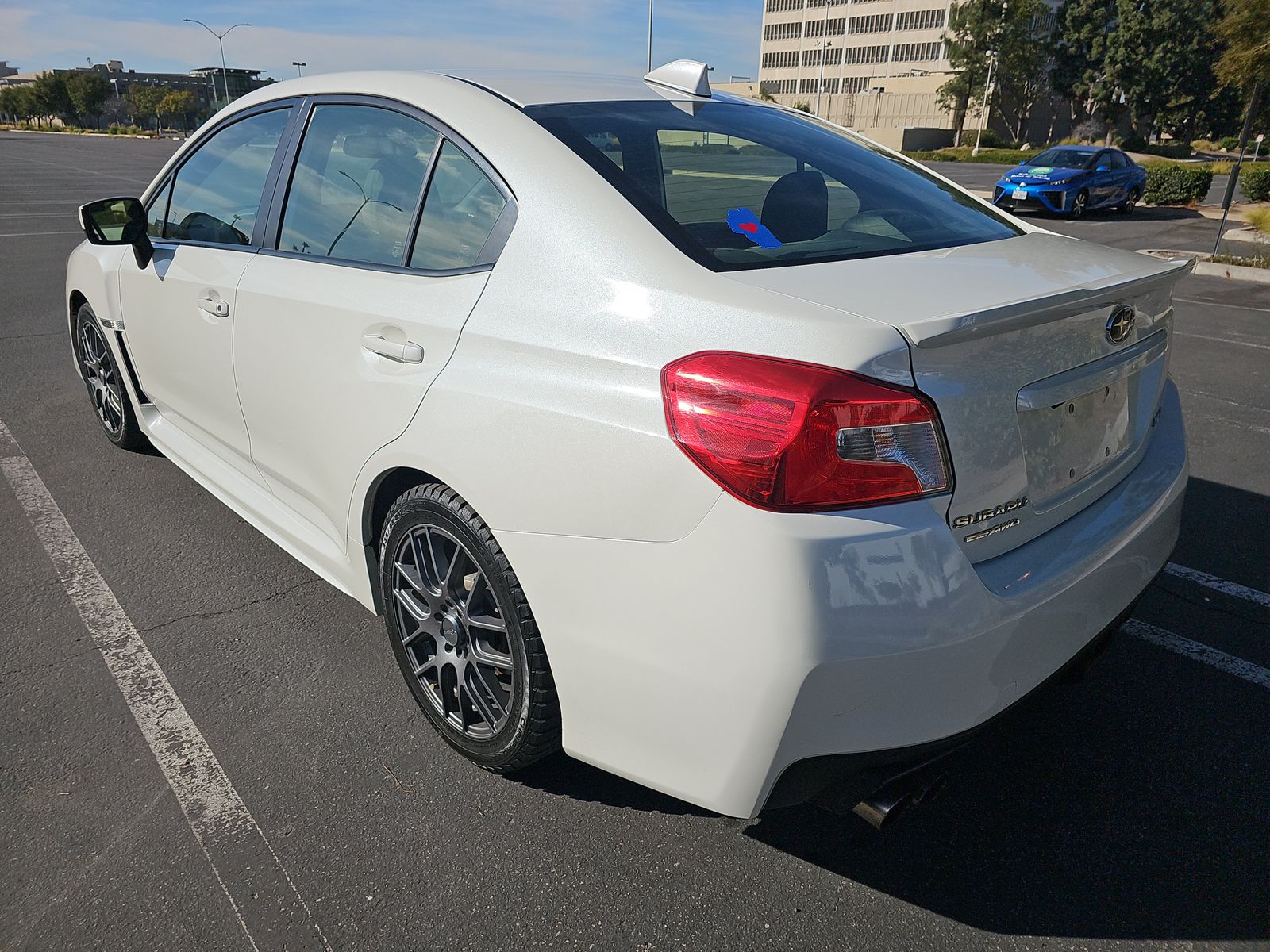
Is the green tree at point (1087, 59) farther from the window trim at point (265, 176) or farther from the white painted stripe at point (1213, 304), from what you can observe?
the window trim at point (265, 176)

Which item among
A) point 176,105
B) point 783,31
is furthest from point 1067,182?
point 783,31

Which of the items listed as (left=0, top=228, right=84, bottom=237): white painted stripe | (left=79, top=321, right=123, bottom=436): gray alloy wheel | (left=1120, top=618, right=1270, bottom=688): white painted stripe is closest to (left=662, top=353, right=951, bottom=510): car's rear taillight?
(left=1120, top=618, right=1270, bottom=688): white painted stripe

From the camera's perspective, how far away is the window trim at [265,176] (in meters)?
2.93

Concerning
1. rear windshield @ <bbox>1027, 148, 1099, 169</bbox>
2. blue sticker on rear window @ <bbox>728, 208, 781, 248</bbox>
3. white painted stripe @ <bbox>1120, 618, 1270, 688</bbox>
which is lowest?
white painted stripe @ <bbox>1120, 618, 1270, 688</bbox>

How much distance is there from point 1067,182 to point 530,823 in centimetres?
2035

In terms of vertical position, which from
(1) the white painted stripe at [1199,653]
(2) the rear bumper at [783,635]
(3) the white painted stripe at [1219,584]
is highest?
(2) the rear bumper at [783,635]

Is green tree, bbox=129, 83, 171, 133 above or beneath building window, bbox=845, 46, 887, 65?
beneath

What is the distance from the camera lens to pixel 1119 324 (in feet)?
6.68

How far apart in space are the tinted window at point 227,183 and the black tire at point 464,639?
1320mm

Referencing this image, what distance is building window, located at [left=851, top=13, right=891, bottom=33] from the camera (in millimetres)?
100938

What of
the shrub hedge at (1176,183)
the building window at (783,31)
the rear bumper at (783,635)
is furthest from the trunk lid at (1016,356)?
the building window at (783,31)

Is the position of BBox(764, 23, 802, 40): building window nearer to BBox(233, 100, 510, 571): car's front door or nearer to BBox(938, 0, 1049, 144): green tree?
BBox(938, 0, 1049, 144): green tree

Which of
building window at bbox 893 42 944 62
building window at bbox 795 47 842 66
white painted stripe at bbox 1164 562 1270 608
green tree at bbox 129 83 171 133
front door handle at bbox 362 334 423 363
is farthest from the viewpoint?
building window at bbox 795 47 842 66

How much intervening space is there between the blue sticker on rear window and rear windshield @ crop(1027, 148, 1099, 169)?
19943 millimetres
